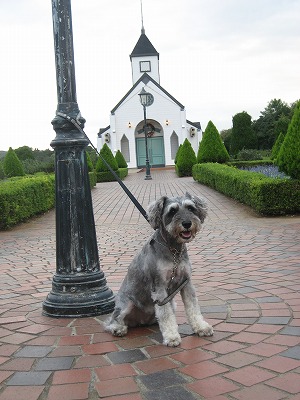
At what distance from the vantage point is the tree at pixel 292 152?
1034cm

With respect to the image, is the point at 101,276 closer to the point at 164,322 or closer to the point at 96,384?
the point at 164,322

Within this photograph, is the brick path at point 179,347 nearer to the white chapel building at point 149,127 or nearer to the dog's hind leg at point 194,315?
the dog's hind leg at point 194,315

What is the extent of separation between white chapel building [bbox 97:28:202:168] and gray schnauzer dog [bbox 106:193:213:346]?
38.1 metres

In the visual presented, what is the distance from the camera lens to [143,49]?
47000 mm

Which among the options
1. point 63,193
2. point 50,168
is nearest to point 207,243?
point 63,193

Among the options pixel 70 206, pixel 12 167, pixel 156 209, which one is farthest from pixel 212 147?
pixel 156 209

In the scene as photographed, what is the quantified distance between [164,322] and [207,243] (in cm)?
422

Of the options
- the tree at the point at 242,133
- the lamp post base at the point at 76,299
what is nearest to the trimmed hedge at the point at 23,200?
the lamp post base at the point at 76,299

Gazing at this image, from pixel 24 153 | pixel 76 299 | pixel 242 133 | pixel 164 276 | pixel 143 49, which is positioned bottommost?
pixel 76 299

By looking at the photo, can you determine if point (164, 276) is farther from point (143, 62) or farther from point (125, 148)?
point (143, 62)

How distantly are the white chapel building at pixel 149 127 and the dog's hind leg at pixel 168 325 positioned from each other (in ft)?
126

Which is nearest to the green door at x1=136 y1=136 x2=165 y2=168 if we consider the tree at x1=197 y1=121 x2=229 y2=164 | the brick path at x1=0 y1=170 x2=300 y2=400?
the tree at x1=197 y1=121 x2=229 y2=164

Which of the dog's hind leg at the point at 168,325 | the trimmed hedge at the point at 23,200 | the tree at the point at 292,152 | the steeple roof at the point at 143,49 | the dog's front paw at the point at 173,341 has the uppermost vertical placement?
the steeple roof at the point at 143,49

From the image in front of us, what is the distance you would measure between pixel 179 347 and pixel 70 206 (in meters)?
1.47
